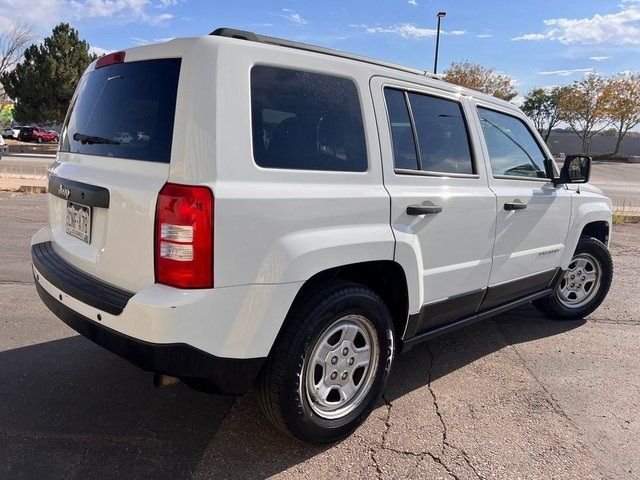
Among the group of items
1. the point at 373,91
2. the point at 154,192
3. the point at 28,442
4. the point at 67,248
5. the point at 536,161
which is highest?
the point at 373,91

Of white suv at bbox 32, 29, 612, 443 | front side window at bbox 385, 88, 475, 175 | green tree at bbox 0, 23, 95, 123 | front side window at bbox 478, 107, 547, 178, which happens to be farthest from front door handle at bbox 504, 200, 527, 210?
green tree at bbox 0, 23, 95, 123

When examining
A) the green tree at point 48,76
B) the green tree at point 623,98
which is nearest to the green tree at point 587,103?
the green tree at point 623,98

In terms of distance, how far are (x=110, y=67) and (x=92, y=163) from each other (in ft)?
1.74

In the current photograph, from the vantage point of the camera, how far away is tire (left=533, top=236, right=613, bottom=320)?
4775mm

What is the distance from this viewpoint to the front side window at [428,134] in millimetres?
2930

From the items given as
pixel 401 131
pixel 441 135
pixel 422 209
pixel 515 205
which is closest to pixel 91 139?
pixel 401 131

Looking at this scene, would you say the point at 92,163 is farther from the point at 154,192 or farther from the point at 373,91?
the point at 373,91

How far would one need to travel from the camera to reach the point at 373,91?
2805mm

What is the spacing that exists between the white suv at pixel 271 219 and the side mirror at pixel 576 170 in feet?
3.16

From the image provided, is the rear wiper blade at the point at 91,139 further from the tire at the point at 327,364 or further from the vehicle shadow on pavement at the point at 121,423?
the vehicle shadow on pavement at the point at 121,423

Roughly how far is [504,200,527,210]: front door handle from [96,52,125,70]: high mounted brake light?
8.46 ft

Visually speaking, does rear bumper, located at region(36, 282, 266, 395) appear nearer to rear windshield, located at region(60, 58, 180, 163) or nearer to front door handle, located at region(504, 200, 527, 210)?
rear windshield, located at region(60, 58, 180, 163)

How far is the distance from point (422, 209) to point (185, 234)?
139 cm

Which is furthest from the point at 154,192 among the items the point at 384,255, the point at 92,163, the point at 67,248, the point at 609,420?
the point at 609,420
